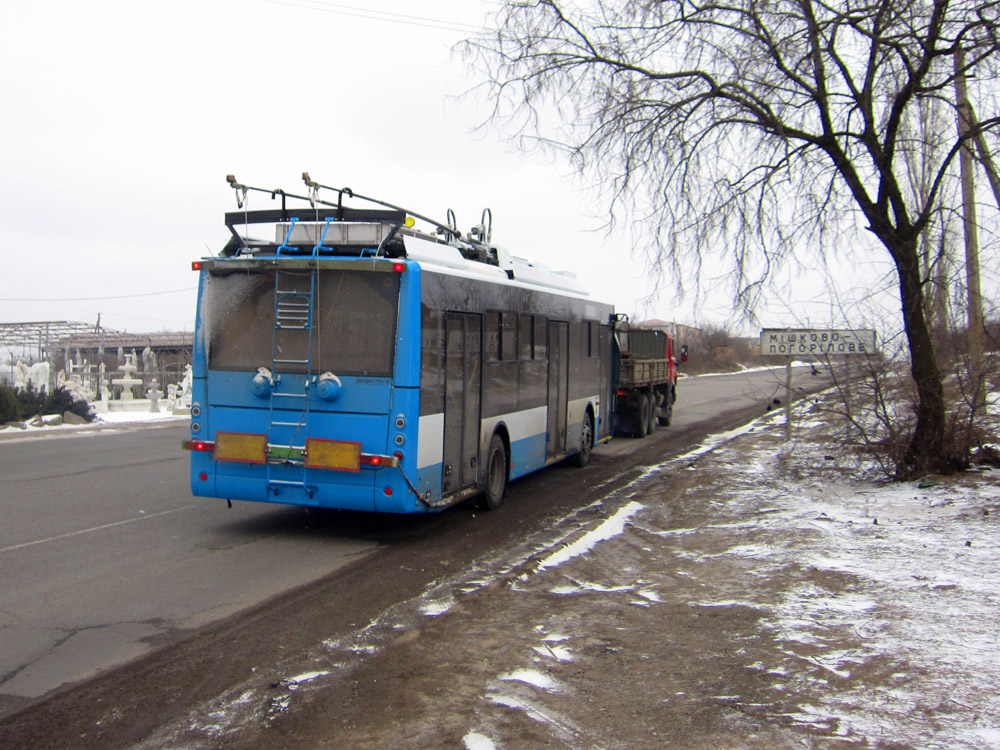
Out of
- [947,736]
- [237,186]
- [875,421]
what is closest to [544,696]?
[947,736]

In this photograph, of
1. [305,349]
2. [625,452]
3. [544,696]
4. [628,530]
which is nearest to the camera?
[544,696]

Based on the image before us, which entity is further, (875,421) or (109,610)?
Result: (875,421)

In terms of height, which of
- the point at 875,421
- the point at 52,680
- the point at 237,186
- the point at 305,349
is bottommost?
the point at 52,680

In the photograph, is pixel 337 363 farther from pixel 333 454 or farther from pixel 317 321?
pixel 333 454

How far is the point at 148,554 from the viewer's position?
310 inches

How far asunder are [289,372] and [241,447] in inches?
35.1

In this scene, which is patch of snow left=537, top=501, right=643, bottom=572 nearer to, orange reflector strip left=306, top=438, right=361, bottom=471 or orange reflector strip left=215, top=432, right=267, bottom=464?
orange reflector strip left=306, top=438, right=361, bottom=471

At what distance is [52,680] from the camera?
4.83m

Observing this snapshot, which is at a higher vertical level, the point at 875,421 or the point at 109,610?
the point at 875,421

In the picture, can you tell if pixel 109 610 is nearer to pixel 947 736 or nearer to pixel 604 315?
pixel 947 736

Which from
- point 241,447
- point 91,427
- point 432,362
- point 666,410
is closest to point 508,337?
point 432,362

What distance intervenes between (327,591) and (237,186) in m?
4.34

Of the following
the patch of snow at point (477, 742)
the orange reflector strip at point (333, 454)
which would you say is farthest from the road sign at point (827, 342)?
the patch of snow at point (477, 742)

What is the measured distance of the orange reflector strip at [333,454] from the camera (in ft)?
26.3
